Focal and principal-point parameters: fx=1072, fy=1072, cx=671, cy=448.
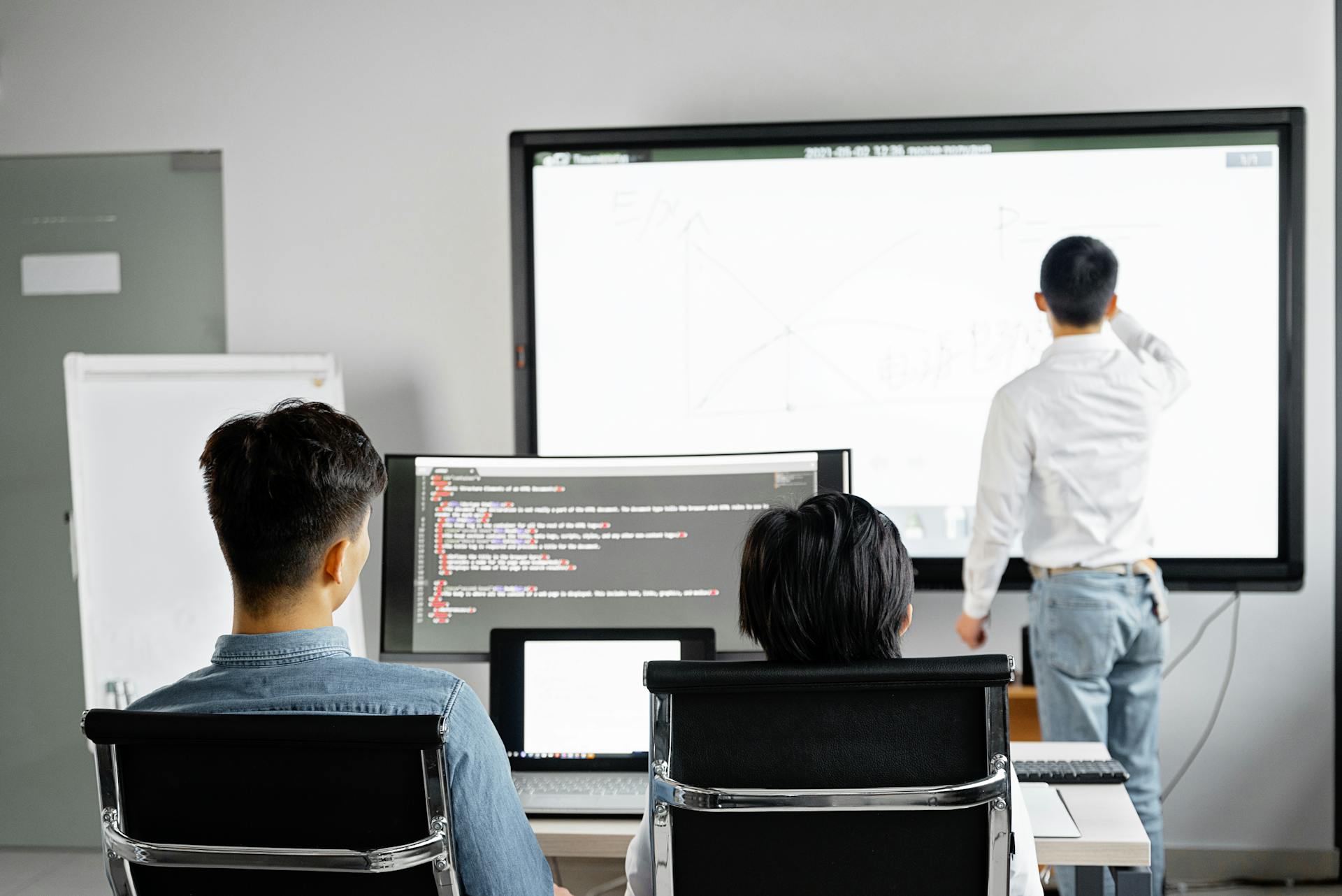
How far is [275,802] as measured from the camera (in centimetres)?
103

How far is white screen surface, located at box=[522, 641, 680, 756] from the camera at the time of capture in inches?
69.1

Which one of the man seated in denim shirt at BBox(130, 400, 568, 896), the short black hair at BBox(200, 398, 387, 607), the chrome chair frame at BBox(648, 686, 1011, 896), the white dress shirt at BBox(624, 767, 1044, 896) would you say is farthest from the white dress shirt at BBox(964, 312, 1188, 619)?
the short black hair at BBox(200, 398, 387, 607)

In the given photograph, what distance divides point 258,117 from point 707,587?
223 cm

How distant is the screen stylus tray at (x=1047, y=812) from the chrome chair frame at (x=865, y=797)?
41 centimetres

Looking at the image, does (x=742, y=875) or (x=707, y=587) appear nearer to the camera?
(x=742, y=875)

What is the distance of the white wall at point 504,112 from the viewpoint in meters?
2.91

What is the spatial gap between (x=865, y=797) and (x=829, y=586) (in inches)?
8.7

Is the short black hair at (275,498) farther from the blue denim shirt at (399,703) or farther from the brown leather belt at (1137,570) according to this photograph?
the brown leather belt at (1137,570)

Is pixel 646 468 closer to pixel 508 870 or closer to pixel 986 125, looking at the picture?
pixel 508 870

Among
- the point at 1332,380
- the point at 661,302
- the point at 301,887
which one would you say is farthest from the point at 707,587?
the point at 1332,380

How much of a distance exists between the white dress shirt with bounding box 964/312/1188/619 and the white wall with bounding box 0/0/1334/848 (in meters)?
0.56

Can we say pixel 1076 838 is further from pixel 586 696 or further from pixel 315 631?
pixel 315 631

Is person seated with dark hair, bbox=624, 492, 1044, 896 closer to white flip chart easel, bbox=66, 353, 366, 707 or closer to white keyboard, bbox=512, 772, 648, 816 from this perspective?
white keyboard, bbox=512, 772, 648, 816

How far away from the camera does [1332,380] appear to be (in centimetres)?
290
